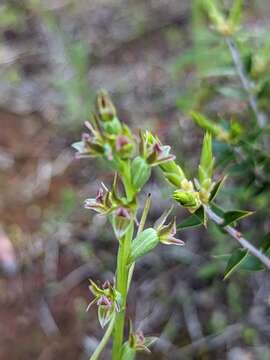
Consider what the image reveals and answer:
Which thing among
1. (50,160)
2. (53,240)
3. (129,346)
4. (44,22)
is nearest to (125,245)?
(129,346)

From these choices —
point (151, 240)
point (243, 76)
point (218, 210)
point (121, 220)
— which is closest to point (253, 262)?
point (218, 210)

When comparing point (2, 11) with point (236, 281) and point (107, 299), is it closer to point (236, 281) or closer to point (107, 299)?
point (236, 281)

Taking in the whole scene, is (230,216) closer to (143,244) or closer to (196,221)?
(196,221)

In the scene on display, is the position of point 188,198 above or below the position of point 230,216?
above

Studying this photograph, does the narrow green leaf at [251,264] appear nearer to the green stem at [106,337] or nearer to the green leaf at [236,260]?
the green leaf at [236,260]

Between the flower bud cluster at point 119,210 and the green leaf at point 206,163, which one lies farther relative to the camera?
the green leaf at point 206,163

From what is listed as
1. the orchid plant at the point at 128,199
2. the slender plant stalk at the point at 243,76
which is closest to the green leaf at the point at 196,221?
the orchid plant at the point at 128,199
